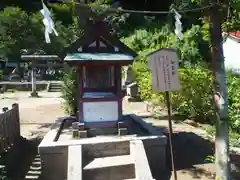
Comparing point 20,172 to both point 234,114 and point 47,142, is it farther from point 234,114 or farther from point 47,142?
point 234,114

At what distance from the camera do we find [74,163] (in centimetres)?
577

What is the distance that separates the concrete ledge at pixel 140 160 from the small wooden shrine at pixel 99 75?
1034 millimetres

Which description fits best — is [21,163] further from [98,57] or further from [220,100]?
[220,100]

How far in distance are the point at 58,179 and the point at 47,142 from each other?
735mm

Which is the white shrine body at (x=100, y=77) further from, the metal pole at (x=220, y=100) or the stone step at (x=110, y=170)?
the metal pole at (x=220, y=100)

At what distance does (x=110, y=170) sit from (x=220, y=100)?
2279mm

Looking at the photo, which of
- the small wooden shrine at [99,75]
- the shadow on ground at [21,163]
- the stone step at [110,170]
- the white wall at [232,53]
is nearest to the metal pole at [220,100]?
the stone step at [110,170]

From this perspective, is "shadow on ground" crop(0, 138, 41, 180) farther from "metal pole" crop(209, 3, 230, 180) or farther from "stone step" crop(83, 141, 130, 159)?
"metal pole" crop(209, 3, 230, 180)

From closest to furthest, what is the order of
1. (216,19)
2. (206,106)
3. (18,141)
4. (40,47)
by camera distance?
(216,19) → (18,141) → (206,106) → (40,47)

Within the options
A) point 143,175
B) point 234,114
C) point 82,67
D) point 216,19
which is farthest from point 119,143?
point 234,114

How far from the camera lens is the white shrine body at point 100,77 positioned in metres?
7.09

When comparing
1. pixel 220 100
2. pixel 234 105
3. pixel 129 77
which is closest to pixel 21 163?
pixel 220 100

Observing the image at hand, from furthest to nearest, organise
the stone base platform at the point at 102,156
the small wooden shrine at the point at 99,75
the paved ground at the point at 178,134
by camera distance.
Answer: the small wooden shrine at the point at 99,75 → the paved ground at the point at 178,134 → the stone base platform at the point at 102,156

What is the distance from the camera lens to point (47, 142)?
654 centimetres
